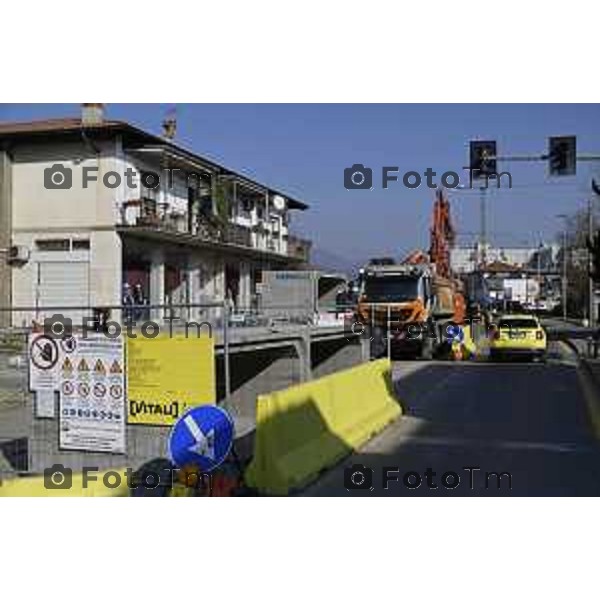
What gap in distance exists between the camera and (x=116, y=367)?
31.9ft

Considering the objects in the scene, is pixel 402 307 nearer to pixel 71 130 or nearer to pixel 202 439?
pixel 71 130

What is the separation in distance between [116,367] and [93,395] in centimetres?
45

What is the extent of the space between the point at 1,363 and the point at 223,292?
33098 millimetres

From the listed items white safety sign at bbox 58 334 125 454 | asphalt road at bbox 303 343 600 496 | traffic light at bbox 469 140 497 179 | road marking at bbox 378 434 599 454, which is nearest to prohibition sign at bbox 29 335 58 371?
white safety sign at bbox 58 334 125 454

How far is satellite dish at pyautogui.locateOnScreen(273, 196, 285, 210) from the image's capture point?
56284 mm

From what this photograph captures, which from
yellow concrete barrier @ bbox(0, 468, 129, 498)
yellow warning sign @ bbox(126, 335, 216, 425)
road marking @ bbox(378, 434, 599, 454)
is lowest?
road marking @ bbox(378, 434, 599, 454)

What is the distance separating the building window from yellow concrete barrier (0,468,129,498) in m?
25.8

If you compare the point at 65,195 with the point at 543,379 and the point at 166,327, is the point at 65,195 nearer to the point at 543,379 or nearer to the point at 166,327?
the point at 543,379

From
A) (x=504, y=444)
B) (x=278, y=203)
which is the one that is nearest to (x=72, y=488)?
(x=504, y=444)

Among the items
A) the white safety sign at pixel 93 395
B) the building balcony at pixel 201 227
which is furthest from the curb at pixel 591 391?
the building balcony at pixel 201 227

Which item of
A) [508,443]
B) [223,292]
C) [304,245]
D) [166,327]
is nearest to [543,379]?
[508,443]

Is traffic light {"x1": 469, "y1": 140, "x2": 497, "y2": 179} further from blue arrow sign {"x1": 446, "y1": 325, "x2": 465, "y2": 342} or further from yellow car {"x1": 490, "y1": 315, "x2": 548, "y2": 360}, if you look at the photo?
blue arrow sign {"x1": 446, "y1": 325, "x2": 465, "y2": 342}

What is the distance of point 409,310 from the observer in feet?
103

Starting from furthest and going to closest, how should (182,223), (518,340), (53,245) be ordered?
(182,223), (53,245), (518,340)
